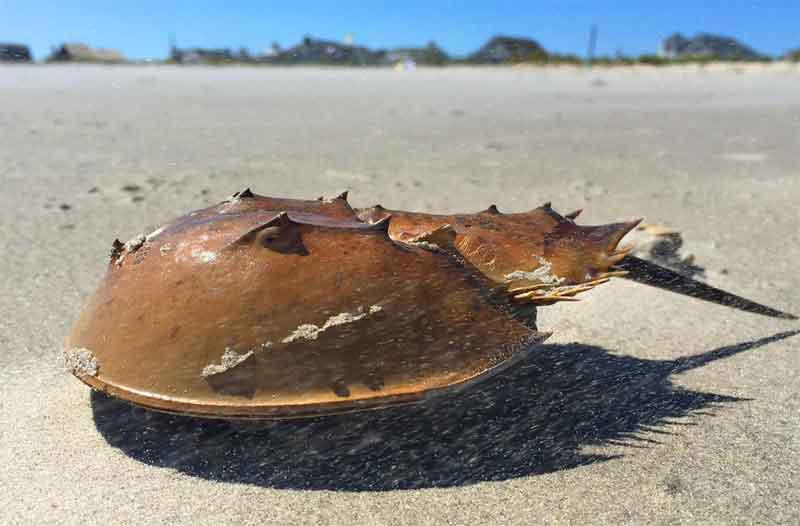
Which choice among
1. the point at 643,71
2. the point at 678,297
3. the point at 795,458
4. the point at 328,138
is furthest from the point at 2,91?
the point at 643,71

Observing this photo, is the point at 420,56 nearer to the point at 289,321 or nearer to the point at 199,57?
the point at 199,57

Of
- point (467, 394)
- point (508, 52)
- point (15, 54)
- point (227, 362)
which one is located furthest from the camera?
point (508, 52)

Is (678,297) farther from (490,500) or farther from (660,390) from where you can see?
(490,500)

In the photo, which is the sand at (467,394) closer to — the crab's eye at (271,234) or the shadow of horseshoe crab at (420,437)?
the shadow of horseshoe crab at (420,437)

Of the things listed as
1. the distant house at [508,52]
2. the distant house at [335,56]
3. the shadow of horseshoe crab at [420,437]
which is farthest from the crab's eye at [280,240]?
the distant house at [508,52]

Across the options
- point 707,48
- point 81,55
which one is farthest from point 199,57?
point 707,48
